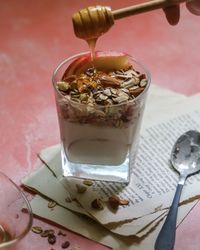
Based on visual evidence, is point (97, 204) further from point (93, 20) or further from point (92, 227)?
point (93, 20)

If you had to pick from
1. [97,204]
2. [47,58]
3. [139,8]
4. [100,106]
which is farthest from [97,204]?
[47,58]

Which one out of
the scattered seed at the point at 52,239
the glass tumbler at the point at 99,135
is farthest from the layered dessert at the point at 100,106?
the scattered seed at the point at 52,239

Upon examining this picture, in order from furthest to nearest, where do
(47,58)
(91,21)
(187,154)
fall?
(47,58), (187,154), (91,21)

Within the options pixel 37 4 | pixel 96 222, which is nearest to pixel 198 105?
pixel 96 222

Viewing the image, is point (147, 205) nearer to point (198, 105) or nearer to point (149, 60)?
point (198, 105)

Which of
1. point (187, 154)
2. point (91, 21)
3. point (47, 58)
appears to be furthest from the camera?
point (47, 58)

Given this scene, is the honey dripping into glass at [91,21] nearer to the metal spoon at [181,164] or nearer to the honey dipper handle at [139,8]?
the honey dipper handle at [139,8]
